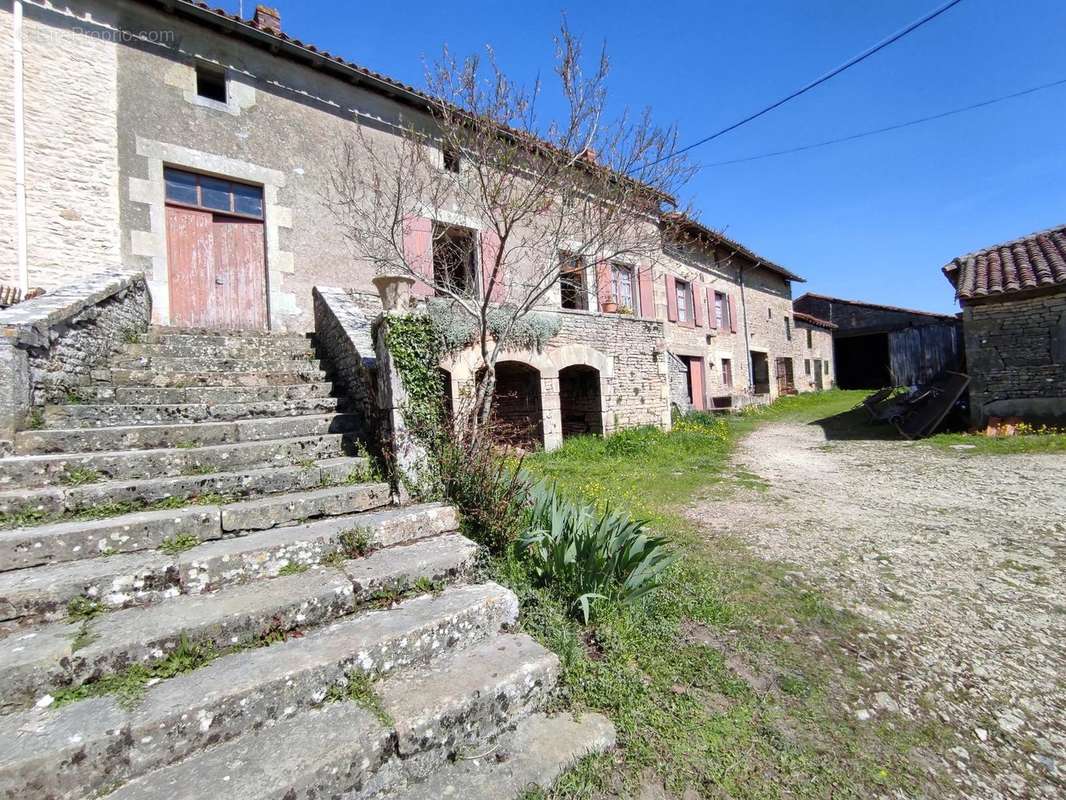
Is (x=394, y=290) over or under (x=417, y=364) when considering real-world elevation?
over

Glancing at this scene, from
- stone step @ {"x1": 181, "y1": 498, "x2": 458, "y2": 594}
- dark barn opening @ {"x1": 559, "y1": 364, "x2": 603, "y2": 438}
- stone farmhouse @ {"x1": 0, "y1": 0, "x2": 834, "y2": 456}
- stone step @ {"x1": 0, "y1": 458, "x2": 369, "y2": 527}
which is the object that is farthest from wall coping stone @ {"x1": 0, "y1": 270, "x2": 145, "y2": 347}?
dark barn opening @ {"x1": 559, "y1": 364, "x2": 603, "y2": 438}

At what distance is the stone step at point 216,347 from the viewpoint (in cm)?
477

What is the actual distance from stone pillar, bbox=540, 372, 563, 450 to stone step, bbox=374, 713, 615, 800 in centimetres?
697

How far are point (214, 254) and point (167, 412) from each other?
15.3 ft

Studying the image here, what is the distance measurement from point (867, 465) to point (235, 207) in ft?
36.2

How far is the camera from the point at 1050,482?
19.1ft

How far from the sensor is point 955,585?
3326 millimetres

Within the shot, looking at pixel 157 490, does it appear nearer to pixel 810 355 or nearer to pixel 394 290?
pixel 394 290

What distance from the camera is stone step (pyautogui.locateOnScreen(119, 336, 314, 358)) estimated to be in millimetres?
4773

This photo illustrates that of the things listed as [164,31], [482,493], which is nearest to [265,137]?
[164,31]

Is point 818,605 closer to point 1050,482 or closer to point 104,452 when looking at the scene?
point 104,452

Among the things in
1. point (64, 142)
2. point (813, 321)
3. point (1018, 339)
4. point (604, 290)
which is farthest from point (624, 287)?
point (813, 321)

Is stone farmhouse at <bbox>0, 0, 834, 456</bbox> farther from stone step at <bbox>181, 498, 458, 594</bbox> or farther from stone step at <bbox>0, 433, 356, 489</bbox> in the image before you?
stone step at <bbox>181, 498, 458, 594</bbox>

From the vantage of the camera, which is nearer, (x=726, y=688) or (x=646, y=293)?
(x=726, y=688)
